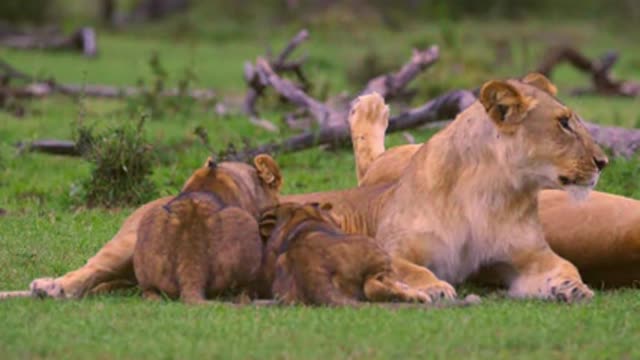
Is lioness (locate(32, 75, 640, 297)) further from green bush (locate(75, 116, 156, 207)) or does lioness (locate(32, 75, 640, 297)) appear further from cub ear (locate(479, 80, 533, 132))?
green bush (locate(75, 116, 156, 207))

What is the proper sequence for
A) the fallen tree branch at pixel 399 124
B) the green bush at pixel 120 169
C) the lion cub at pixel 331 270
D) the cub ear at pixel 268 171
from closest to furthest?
the lion cub at pixel 331 270 → the cub ear at pixel 268 171 → the green bush at pixel 120 169 → the fallen tree branch at pixel 399 124

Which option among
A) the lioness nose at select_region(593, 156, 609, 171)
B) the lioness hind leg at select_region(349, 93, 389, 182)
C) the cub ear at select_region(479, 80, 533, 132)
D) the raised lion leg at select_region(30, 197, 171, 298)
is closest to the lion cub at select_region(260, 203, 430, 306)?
the raised lion leg at select_region(30, 197, 171, 298)

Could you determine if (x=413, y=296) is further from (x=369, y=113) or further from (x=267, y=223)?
(x=369, y=113)

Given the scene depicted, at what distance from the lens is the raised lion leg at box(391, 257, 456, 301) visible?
637 centimetres

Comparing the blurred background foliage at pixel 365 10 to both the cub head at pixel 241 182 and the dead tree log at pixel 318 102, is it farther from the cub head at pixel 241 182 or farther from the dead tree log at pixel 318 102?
the cub head at pixel 241 182

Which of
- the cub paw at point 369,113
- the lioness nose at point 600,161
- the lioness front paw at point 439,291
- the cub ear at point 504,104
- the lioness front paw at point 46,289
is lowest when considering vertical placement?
the lioness front paw at point 439,291

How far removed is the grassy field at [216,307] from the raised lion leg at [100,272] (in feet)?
0.35

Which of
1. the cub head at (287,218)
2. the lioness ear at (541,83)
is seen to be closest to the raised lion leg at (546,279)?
the lioness ear at (541,83)

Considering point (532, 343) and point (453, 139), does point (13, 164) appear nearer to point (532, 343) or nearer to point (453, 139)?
point (453, 139)

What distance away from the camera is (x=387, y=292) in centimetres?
630

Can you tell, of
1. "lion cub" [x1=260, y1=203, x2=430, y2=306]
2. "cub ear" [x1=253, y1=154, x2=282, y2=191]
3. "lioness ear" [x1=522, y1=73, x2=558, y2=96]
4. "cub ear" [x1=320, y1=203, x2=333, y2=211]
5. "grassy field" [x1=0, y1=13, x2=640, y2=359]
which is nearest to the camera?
"grassy field" [x1=0, y1=13, x2=640, y2=359]

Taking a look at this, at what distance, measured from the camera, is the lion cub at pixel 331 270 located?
6.18 meters

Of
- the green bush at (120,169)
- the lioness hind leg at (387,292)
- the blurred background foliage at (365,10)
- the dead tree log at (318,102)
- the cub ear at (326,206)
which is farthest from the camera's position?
the blurred background foliage at (365,10)

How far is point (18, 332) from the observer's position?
225 inches
